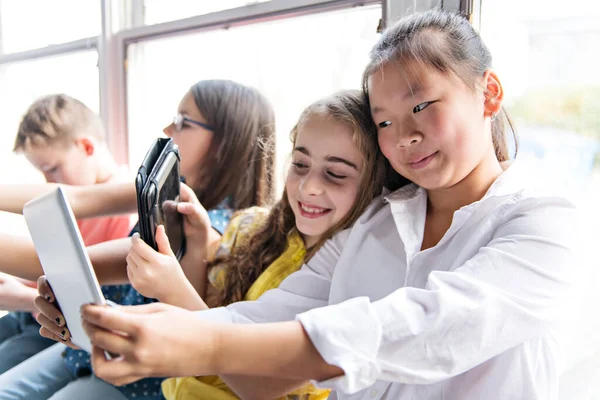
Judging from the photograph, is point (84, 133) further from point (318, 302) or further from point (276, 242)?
point (318, 302)

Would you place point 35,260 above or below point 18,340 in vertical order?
above

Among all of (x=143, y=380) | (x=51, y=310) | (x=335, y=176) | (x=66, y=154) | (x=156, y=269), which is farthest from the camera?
(x=66, y=154)

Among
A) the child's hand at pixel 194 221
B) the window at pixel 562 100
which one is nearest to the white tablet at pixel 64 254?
the child's hand at pixel 194 221

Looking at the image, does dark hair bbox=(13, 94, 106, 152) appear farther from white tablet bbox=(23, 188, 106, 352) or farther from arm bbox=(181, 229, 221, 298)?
white tablet bbox=(23, 188, 106, 352)

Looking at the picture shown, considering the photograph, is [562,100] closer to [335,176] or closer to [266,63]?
[335,176]

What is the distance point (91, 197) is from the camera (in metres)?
1.28

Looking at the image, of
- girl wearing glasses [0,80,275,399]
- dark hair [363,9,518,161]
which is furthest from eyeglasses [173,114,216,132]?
dark hair [363,9,518,161]

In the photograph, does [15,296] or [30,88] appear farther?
[30,88]

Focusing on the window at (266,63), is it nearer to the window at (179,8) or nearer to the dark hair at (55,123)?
the window at (179,8)

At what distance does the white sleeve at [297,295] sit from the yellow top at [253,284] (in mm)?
92

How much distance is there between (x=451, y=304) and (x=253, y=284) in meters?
0.61

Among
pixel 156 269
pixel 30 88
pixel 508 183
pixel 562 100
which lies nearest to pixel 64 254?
pixel 156 269

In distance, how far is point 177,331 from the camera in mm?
547

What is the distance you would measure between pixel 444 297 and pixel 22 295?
1.20 metres
